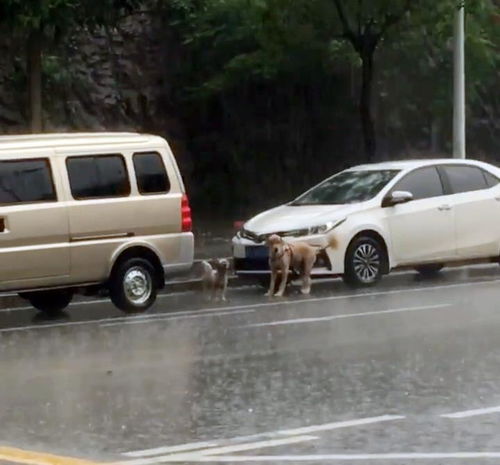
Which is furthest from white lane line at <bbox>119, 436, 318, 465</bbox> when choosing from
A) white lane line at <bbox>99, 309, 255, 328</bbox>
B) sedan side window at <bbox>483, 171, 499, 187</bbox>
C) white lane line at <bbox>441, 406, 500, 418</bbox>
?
sedan side window at <bbox>483, 171, 499, 187</bbox>

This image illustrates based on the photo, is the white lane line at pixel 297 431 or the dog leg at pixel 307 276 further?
the dog leg at pixel 307 276

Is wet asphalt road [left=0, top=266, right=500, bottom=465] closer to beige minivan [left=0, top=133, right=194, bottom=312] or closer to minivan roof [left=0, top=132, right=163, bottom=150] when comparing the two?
beige minivan [left=0, top=133, right=194, bottom=312]

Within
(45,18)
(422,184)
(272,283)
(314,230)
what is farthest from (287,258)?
(45,18)

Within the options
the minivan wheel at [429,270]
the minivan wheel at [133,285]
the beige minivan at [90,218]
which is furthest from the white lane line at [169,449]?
the minivan wheel at [429,270]

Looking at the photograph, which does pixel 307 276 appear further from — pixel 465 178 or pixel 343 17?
pixel 343 17

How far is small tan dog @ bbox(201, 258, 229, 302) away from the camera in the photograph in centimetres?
1816

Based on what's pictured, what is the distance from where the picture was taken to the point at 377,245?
19312 mm

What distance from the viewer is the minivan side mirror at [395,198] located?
19438 millimetres

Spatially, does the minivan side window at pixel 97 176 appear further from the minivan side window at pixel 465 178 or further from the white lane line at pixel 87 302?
the minivan side window at pixel 465 178

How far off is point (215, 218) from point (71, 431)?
20777mm

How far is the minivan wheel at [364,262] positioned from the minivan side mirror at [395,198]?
0.54 metres

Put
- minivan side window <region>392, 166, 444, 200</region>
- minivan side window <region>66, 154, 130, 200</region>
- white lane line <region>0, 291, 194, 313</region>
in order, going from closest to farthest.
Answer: minivan side window <region>66, 154, 130, 200</region> < white lane line <region>0, 291, 194, 313</region> < minivan side window <region>392, 166, 444, 200</region>

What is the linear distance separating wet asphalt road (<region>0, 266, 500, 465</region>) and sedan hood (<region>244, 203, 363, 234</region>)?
123 centimetres

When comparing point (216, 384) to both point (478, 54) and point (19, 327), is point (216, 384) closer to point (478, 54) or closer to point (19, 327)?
point (19, 327)
